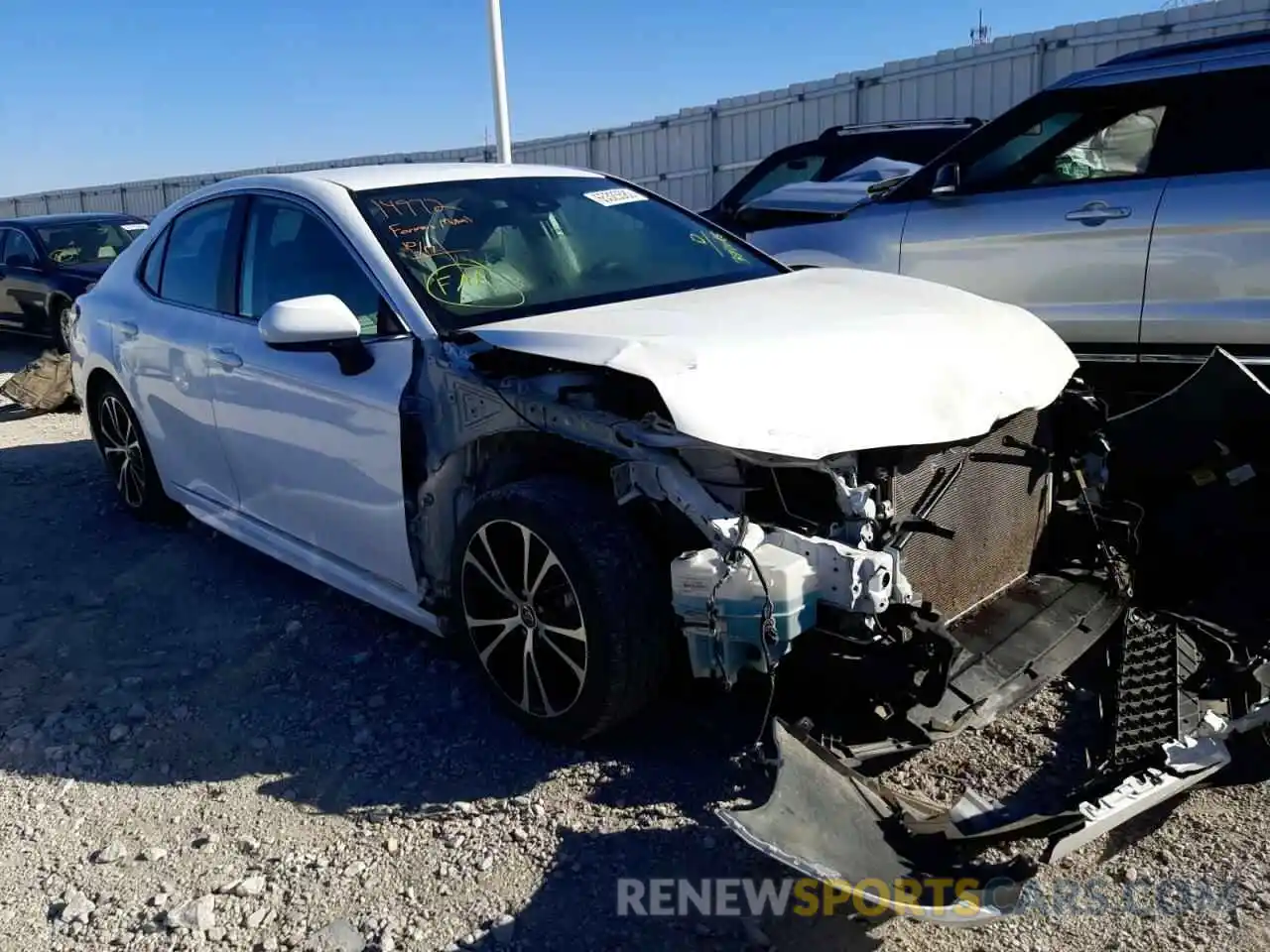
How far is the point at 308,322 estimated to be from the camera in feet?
10.9

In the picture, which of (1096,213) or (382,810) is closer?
(382,810)

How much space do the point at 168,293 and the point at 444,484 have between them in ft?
7.19

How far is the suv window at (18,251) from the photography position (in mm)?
11803

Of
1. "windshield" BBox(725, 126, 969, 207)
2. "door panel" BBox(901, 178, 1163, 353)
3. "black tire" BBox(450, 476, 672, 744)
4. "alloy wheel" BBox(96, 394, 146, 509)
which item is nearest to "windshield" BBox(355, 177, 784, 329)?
"black tire" BBox(450, 476, 672, 744)

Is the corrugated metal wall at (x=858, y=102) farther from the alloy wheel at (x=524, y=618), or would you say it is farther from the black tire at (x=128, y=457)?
the alloy wheel at (x=524, y=618)

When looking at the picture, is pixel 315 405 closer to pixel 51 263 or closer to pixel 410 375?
pixel 410 375

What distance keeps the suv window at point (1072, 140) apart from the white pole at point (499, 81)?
6.85 metres

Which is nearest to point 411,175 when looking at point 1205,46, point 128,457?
point 128,457

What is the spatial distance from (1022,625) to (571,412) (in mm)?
1380

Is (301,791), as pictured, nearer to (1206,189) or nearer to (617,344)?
(617,344)

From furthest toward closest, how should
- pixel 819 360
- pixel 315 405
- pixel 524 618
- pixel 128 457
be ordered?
1. pixel 128 457
2. pixel 315 405
3. pixel 524 618
4. pixel 819 360

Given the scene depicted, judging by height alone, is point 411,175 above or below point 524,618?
above

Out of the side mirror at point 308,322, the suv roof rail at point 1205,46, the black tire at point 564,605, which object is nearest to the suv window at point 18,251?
the side mirror at point 308,322

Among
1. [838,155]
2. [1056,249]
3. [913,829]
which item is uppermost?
[838,155]
